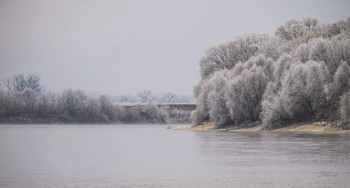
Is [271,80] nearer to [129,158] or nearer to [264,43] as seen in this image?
[264,43]

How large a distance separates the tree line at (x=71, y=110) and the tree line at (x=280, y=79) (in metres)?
59.6

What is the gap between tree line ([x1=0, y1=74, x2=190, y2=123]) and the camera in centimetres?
15559

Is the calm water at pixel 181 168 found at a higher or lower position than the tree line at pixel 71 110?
lower

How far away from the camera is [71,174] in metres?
30.0

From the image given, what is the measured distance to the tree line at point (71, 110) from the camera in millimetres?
155587

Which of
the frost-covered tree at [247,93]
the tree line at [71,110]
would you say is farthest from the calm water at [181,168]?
the tree line at [71,110]

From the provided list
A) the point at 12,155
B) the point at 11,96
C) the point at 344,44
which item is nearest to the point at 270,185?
the point at 12,155

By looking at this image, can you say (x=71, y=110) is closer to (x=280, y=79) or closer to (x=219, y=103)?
(x=219, y=103)

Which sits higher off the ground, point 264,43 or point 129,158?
point 264,43

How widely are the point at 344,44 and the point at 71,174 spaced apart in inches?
2222

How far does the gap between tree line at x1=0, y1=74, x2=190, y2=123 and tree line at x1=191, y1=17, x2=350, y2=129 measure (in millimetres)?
59624

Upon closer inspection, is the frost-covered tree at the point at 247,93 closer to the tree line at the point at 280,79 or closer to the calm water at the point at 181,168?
the tree line at the point at 280,79

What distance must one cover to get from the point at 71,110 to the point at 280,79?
95271 mm

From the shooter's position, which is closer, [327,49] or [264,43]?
[327,49]
